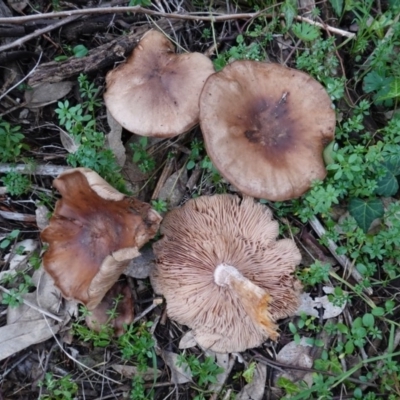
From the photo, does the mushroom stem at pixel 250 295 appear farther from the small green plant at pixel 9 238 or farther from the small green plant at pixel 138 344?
the small green plant at pixel 9 238

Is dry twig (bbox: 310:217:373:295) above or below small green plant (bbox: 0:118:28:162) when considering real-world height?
below

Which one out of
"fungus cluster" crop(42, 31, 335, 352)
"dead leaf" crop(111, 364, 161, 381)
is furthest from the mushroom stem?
"dead leaf" crop(111, 364, 161, 381)

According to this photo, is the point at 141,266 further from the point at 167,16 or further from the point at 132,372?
the point at 167,16

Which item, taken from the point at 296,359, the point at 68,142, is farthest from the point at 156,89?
the point at 296,359

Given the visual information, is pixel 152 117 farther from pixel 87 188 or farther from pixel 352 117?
pixel 352 117

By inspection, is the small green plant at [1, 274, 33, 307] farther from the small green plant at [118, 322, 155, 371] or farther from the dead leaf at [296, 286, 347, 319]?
the dead leaf at [296, 286, 347, 319]

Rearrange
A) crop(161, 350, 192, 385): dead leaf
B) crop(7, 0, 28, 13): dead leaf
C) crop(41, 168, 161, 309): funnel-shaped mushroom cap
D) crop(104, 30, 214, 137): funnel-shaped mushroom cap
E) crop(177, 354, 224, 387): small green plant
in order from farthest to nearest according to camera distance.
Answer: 1. crop(7, 0, 28, 13): dead leaf
2. crop(161, 350, 192, 385): dead leaf
3. crop(177, 354, 224, 387): small green plant
4. crop(104, 30, 214, 137): funnel-shaped mushroom cap
5. crop(41, 168, 161, 309): funnel-shaped mushroom cap

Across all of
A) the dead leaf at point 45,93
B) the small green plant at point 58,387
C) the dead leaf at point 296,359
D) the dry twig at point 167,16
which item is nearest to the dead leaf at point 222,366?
the dead leaf at point 296,359

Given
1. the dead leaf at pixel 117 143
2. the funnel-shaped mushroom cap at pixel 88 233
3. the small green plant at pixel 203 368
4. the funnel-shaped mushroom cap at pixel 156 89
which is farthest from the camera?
the dead leaf at pixel 117 143
